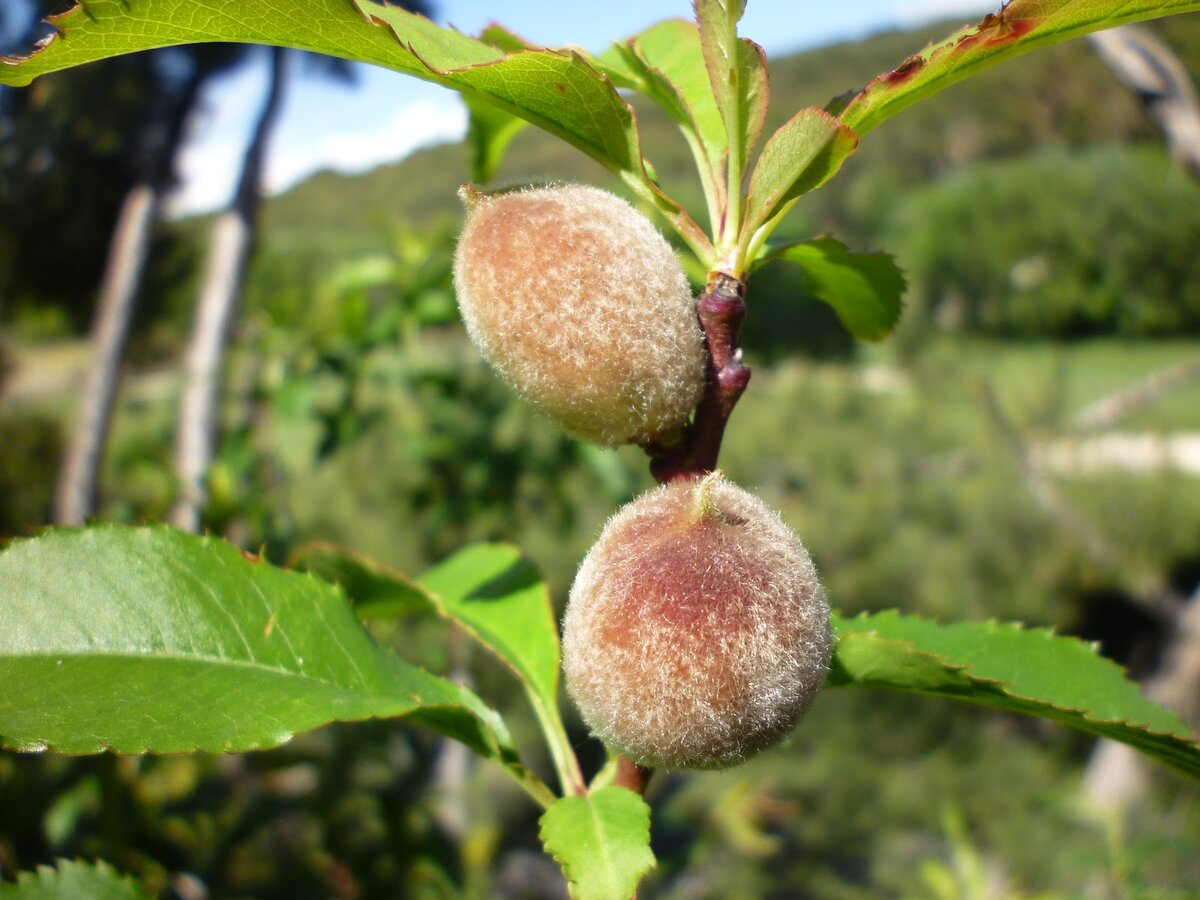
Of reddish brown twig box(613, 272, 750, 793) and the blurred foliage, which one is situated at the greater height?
reddish brown twig box(613, 272, 750, 793)

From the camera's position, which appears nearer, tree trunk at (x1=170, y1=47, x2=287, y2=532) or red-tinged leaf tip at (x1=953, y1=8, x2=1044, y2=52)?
red-tinged leaf tip at (x1=953, y1=8, x2=1044, y2=52)

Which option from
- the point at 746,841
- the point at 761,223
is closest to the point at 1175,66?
the point at 761,223

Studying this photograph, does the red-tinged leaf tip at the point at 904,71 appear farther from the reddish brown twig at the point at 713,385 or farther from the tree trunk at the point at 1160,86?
the tree trunk at the point at 1160,86

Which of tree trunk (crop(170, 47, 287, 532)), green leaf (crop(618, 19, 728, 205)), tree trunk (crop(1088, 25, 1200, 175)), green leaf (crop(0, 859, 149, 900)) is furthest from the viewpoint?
tree trunk (crop(170, 47, 287, 532))

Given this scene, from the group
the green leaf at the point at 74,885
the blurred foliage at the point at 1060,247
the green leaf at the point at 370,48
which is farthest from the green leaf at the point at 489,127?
the blurred foliage at the point at 1060,247

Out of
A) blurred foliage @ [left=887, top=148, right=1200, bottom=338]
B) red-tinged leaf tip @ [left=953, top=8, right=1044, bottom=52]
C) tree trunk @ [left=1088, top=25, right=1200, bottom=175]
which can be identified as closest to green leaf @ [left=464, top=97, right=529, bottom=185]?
red-tinged leaf tip @ [left=953, top=8, right=1044, bottom=52]

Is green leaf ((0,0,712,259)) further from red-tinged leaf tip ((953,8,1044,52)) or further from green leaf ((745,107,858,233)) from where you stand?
red-tinged leaf tip ((953,8,1044,52))

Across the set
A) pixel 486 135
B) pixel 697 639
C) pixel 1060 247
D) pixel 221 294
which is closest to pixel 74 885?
pixel 697 639
